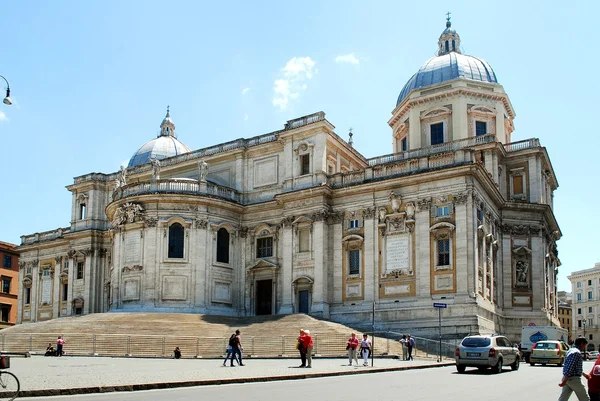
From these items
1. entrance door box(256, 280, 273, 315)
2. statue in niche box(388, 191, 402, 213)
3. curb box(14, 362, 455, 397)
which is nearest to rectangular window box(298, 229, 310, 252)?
entrance door box(256, 280, 273, 315)

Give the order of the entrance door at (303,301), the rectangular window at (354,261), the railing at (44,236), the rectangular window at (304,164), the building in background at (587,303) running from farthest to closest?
the building in background at (587,303) → the railing at (44,236) → the rectangular window at (304,164) → the entrance door at (303,301) → the rectangular window at (354,261)

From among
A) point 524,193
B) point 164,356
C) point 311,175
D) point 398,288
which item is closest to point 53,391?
point 164,356

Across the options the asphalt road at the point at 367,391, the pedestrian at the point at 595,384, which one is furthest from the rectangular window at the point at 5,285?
the pedestrian at the point at 595,384

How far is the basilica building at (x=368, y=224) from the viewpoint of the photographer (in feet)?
135

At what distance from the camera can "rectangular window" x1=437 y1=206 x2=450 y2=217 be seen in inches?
1617

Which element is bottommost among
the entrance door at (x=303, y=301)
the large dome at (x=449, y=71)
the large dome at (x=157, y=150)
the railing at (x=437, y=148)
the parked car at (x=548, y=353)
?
the parked car at (x=548, y=353)

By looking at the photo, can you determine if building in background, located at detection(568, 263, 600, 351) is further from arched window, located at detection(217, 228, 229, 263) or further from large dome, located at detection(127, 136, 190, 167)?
arched window, located at detection(217, 228, 229, 263)

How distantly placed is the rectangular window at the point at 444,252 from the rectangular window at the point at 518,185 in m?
11.0

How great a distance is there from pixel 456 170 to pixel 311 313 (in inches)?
534

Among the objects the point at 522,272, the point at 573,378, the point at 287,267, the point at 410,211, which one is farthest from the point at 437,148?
the point at 573,378

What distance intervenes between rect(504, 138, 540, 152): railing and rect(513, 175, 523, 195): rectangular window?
207 centimetres

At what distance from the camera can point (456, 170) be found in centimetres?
4025

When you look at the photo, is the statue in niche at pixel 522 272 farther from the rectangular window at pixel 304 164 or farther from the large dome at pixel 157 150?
the large dome at pixel 157 150

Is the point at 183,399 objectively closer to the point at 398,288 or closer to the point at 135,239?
the point at 398,288
